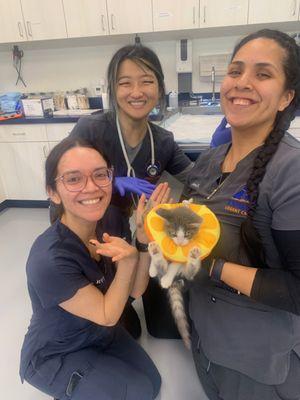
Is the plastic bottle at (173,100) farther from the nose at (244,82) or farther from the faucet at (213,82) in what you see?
the nose at (244,82)

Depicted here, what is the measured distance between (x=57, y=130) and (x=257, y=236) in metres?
2.57

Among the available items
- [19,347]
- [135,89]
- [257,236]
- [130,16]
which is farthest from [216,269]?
[130,16]

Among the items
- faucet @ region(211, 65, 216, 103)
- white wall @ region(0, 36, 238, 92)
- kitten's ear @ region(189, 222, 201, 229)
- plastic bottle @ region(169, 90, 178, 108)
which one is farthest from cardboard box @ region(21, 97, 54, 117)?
kitten's ear @ region(189, 222, 201, 229)

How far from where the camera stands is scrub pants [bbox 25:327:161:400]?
1.09 m

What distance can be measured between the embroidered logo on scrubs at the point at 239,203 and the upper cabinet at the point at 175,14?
235 centimetres

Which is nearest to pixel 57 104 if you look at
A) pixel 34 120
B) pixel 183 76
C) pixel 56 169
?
pixel 34 120

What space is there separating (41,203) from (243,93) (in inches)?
117

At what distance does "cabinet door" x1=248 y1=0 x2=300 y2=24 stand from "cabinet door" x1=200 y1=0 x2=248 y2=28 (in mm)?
75

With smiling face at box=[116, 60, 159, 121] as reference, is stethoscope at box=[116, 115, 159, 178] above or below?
below

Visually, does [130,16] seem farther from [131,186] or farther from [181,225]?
[181,225]

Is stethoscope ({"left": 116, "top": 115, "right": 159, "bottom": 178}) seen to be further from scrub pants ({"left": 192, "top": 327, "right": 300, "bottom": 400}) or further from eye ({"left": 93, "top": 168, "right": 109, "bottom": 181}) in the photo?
scrub pants ({"left": 192, "top": 327, "right": 300, "bottom": 400})

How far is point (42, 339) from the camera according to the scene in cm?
112

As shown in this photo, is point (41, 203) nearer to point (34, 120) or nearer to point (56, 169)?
point (34, 120)

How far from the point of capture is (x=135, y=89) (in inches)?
58.7
